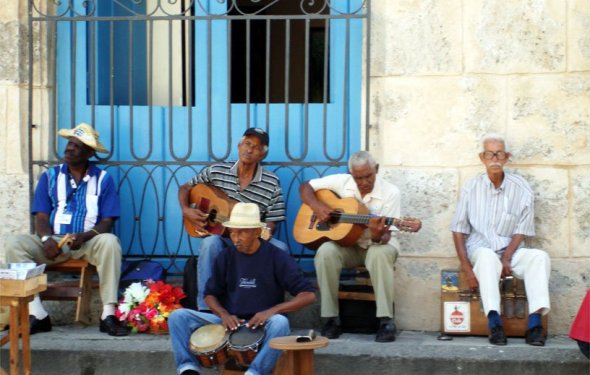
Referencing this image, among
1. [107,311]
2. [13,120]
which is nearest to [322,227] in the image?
[107,311]

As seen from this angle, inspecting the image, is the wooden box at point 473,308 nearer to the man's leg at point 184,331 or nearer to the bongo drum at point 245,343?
the bongo drum at point 245,343

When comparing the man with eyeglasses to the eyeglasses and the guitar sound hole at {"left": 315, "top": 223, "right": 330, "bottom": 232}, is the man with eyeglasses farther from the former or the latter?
the guitar sound hole at {"left": 315, "top": 223, "right": 330, "bottom": 232}

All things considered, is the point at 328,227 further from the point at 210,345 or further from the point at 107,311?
the point at 107,311

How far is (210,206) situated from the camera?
7422 mm

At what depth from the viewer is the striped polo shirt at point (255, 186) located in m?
7.37

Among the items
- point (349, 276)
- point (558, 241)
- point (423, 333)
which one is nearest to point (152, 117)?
point (349, 276)

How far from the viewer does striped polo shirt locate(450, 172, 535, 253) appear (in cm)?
712

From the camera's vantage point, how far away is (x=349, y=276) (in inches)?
301

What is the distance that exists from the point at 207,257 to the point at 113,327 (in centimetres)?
79

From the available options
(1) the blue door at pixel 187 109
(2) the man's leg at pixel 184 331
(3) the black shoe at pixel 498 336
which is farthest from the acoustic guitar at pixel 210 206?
(3) the black shoe at pixel 498 336

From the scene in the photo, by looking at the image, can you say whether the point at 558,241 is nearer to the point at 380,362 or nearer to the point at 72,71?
the point at 380,362

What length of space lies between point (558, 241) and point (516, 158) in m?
0.62

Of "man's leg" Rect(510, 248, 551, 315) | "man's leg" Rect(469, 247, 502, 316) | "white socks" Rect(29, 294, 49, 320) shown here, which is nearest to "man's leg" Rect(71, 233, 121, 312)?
"white socks" Rect(29, 294, 49, 320)

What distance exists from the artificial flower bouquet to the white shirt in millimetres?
1296
